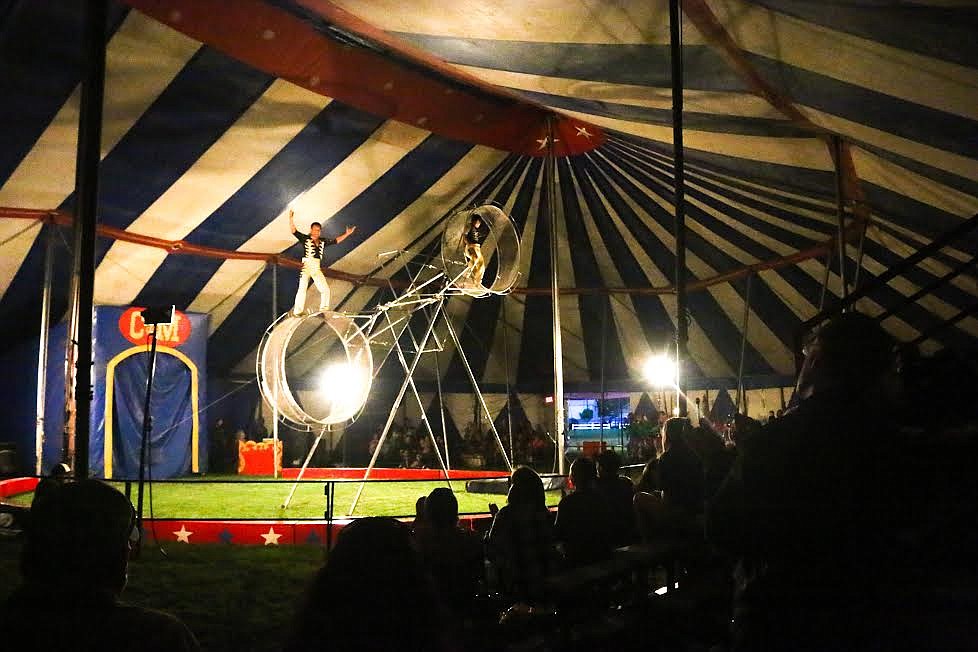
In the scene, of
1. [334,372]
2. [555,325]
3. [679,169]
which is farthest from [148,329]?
[679,169]

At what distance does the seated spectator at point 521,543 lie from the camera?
3.34m

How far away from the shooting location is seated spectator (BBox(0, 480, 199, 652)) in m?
1.16

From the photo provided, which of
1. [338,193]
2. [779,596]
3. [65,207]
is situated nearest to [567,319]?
[338,193]

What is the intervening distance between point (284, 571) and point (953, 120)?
5275mm

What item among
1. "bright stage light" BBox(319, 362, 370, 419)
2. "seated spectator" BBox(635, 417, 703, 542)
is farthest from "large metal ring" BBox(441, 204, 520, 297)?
"seated spectator" BBox(635, 417, 703, 542)

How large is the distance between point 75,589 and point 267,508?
6.56 m

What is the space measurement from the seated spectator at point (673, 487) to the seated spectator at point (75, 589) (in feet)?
10.3

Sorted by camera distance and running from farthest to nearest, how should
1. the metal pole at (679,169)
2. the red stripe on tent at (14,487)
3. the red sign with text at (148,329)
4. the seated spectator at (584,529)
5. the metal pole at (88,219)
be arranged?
the red sign with text at (148,329), the red stripe on tent at (14,487), the metal pole at (679,169), the seated spectator at (584,529), the metal pole at (88,219)

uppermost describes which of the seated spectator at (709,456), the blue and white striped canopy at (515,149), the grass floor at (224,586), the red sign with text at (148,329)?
the blue and white striped canopy at (515,149)

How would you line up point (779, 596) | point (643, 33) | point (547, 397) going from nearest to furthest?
point (779, 596), point (643, 33), point (547, 397)

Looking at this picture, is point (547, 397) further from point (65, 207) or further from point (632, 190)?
point (65, 207)

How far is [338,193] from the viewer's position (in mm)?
9398

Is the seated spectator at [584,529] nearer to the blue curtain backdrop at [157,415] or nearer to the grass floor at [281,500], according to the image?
the grass floor at [281,500]

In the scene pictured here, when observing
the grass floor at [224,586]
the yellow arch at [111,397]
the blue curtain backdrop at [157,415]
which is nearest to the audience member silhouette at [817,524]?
the grass floor at [224,586]
